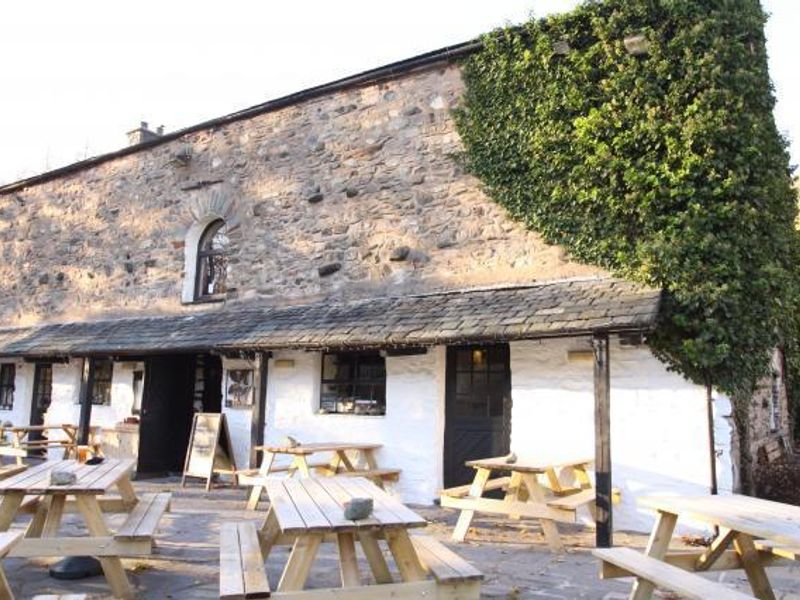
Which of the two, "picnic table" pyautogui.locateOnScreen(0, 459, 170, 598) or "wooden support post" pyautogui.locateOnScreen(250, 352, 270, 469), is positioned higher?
"wooden support post" pyautogui.locateOnScreen(250, 352, 270, 469)

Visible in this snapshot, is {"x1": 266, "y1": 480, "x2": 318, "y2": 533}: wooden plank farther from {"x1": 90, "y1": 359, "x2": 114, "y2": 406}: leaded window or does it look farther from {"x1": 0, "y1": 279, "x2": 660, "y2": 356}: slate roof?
{"x1": 90, "y1": 359, "x2": 114, "y2": 406}: leaded window

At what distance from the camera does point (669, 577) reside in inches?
127

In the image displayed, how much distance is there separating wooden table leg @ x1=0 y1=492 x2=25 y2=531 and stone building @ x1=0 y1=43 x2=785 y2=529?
4.05 metres

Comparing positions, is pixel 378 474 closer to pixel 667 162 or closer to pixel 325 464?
pixel 325 464

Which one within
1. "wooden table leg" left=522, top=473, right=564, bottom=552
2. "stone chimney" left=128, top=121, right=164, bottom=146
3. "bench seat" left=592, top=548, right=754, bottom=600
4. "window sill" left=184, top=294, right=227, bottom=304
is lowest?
"wooden table leg" left=522, top=473, right=564, bottom=552

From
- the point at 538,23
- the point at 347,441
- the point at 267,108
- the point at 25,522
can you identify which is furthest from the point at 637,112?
the point at 25,522

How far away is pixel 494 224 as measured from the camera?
833cm

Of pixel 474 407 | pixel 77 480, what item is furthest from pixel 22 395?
pixel 77 480

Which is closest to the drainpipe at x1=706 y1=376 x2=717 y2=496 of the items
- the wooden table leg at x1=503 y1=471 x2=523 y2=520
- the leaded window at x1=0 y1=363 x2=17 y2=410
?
the wooden table leg at x1=503 y1=471 x2=523 y2=520

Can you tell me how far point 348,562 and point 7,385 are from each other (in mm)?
12573

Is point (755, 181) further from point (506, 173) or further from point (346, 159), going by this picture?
point (346, 159)

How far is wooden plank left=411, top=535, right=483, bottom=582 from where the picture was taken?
3.30 metres

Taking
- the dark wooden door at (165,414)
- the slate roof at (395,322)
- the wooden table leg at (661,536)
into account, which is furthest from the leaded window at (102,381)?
the wooden table leg at (661,536)

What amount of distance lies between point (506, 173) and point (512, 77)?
1.24 m
